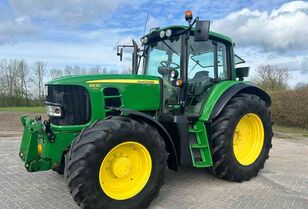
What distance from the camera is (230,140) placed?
212 inches

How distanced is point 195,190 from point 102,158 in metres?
1.90

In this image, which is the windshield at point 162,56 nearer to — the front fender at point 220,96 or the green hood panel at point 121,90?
the green hood panel at point 121,90

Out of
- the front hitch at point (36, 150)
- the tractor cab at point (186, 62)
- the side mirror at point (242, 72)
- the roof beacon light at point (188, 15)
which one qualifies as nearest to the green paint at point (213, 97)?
the tractor cab at point (186, 62)

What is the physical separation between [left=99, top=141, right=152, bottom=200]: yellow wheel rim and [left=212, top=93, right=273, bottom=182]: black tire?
142cm

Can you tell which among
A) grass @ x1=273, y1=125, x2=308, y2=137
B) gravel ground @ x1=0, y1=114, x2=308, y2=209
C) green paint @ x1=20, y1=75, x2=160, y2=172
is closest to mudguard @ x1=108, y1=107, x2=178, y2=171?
green paint @ x1=20, y1=75, x2=160, y2=172

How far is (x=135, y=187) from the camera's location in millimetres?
4348

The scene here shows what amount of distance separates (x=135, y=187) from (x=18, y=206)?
1.58 m

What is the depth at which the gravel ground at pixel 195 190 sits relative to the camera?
4547mm

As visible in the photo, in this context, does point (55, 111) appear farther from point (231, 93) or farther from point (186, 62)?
point (231, 93)

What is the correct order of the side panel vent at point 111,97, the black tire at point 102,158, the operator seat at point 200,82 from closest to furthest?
the black tire at point 102,158 → the side panel vent at point 111,97 → the operator seat at point 200,82

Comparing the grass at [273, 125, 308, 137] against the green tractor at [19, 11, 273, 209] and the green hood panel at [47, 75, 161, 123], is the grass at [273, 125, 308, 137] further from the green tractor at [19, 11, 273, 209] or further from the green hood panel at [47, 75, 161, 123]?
the green hood panel at [47, 75, 161, 123]

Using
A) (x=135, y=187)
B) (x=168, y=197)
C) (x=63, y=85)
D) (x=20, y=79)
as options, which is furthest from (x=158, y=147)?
(x=20, y=79)

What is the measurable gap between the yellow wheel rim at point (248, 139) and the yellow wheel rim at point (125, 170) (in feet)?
6.94

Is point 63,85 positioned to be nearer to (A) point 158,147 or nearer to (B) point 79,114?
(B) point 79,114
